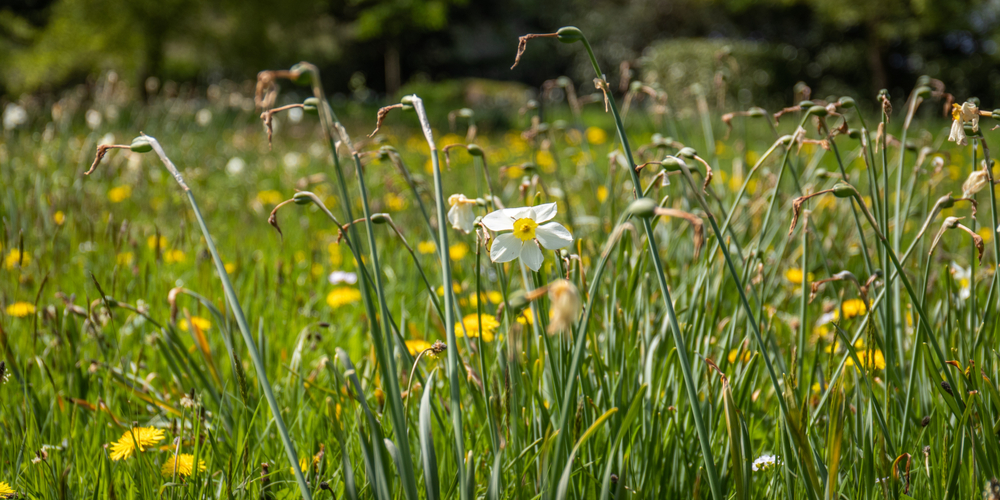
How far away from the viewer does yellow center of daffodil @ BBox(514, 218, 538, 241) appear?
69cm

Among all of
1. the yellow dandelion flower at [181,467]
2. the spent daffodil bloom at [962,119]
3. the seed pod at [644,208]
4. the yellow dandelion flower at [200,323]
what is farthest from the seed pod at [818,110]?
the yellow dandelion flower at [200,323]

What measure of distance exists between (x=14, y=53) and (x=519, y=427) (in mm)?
10575

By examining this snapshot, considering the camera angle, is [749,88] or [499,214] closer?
[499,214]

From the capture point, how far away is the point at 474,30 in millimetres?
14938

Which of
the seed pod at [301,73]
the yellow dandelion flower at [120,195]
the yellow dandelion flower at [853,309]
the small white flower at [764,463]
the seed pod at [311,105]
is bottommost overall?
the yellow dandelion flower at [853,309]

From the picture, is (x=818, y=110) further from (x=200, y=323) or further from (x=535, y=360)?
(x=200, y=323)

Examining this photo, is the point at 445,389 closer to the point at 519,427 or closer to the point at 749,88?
the point at 519,427

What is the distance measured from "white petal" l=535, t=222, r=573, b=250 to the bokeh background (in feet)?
3.32

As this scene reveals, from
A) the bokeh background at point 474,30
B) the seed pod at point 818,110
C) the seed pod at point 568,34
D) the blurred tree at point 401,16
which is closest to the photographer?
the seed pod at point 568,34

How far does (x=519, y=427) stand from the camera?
0.82m

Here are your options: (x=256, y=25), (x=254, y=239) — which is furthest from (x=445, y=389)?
(x=256, y=25)

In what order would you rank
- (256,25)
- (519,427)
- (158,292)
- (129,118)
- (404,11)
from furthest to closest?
(404,11) → (256,25) → (129,118) → (158,292) → (519,427)

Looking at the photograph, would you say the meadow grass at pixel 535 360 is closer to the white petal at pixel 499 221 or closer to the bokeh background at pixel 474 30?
the white petal at pixel 499 221

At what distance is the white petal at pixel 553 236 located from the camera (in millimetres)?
669
